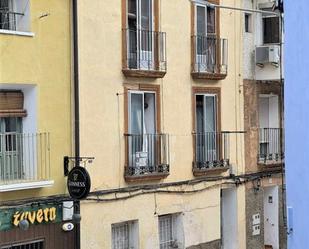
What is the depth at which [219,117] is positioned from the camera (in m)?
19.5

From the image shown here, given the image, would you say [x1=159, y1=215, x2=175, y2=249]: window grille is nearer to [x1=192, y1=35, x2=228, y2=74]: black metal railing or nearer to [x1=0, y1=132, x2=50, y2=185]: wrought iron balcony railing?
[x1=192, y1=35, x2=228, y2=74]: black metal railing

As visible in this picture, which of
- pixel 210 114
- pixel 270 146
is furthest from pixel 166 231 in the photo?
pixel 270 146

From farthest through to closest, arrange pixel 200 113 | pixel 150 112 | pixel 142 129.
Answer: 1. pixel 200 113
2. pixel 150 112
3. pixel 142 129

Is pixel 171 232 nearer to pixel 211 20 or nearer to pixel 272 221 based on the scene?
pixel 272 221

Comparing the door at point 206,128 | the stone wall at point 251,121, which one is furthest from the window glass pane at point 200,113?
the stone wall at point 251,121

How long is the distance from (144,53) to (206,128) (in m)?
3.16

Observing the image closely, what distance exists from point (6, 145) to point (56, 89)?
1.62m

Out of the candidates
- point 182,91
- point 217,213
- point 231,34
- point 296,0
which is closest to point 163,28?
point 182,91

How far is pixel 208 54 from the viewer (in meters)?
19.1

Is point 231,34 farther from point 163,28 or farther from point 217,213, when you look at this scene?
point 217,213

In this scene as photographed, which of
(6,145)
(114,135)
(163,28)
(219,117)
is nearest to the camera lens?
(6,145)

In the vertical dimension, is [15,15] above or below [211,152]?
above

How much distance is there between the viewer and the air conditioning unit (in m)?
20.4

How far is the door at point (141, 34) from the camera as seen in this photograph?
16.9m
